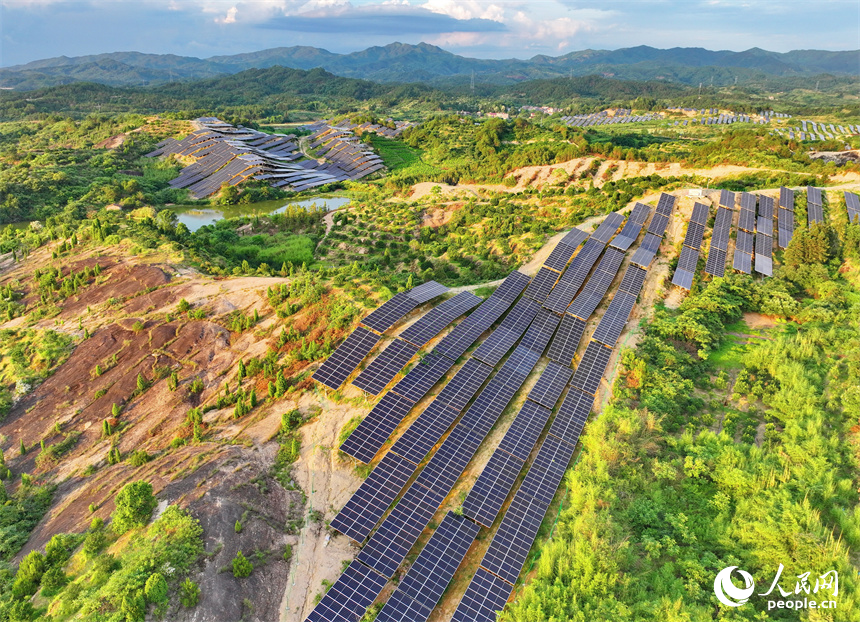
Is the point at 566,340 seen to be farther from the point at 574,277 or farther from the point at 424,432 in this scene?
the point at 424,432

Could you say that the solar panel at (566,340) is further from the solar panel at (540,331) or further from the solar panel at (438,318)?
the solar panel at (438,318)

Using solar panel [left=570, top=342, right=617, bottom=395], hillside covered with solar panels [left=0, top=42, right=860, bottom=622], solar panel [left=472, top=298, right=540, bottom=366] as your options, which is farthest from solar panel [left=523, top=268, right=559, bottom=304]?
solar panel [left=570, top=342, right=617, bottom=395]

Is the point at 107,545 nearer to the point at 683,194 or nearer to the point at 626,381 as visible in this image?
the point at 626,381

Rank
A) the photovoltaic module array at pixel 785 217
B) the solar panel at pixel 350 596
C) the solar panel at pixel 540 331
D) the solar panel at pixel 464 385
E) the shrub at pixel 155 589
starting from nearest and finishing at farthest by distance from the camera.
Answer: the shrub at pixel 155 589 < the solar panel at pixel 350 596 < the solar panel at pixel 464 385 < the solar panel at pixel 540 331 < the photovoltaic module array at pixel 785 217

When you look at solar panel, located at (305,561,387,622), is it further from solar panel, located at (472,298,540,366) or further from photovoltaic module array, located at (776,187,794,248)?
photovoltaic module array, located at (776,187,794,248)

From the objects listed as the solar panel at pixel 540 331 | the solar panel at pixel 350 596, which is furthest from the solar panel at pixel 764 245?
the solar panel at pixel 350 596

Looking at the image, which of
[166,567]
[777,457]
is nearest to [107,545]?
[166,567]

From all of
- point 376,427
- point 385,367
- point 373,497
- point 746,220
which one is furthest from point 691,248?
point 373,497
